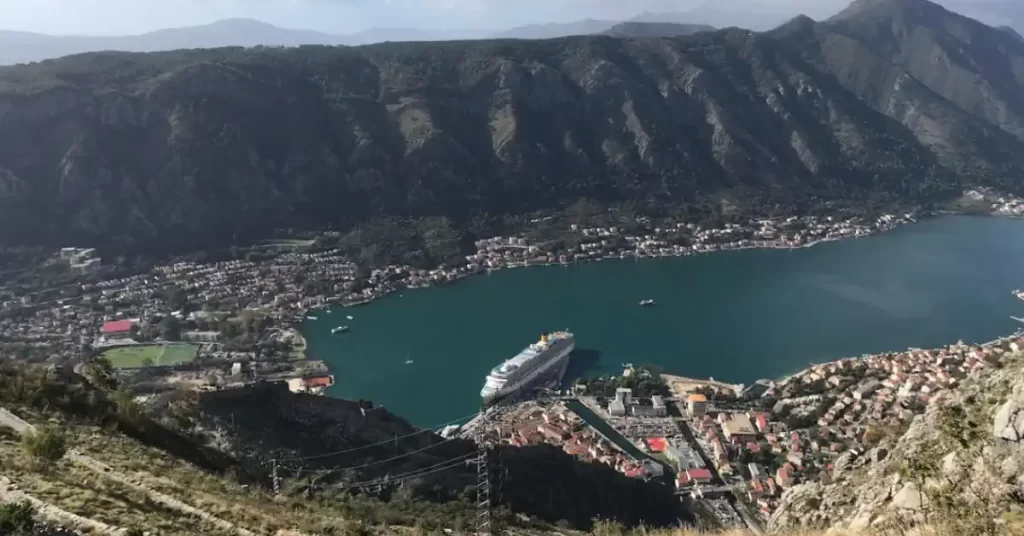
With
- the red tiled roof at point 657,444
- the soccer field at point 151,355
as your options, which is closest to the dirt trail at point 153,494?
the red tiled roof at point 657,444

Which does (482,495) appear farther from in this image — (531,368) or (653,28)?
(653,28)

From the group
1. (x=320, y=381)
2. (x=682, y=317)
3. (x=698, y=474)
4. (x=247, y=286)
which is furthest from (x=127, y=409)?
(x=247, y=286)

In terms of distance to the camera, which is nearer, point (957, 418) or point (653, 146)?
point (957, 418)

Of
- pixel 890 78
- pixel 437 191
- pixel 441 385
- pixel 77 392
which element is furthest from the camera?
pixel 890 78

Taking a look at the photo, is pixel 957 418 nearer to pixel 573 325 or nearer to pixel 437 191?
pixel 573 325

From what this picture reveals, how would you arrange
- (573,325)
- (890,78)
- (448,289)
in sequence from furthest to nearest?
(890,78) → (448,289) → (573,325)

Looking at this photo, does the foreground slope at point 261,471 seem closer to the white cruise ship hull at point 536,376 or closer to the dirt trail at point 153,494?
the dirt trail at point 153,494

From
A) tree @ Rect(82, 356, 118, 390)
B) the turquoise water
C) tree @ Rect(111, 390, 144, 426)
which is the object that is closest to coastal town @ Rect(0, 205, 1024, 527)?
the turquoise water

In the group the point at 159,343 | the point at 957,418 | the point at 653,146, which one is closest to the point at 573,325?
the point at 159,343
